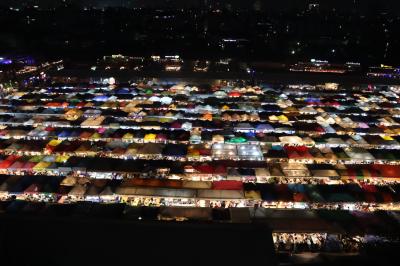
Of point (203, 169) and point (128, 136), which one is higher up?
point (128, 136)

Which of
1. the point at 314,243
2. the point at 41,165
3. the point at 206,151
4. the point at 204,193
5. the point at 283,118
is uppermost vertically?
the point at 283,118

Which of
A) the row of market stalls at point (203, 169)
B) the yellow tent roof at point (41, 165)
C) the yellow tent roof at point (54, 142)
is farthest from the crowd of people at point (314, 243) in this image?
the yellow tent roof at point (54, 142)

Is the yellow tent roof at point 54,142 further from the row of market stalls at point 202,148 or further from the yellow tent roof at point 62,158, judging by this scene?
the yellow tent roof at point 62,158

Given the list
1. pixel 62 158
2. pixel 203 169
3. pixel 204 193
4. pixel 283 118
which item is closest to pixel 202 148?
pixel 203 169

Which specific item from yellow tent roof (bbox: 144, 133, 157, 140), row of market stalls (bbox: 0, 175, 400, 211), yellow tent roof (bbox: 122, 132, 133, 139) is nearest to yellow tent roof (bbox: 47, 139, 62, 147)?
yellow tent roof (bbox: 122, 132, 133, 139)

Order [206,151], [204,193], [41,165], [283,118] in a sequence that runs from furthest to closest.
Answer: [283,118]
[206,151]
[41,165]
[204,193]

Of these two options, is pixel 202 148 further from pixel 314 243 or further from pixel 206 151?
pixel 314 243

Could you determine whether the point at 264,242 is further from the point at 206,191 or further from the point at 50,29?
the point at 50,29

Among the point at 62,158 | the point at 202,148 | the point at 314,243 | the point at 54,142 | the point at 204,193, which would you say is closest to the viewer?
the point at 314,243

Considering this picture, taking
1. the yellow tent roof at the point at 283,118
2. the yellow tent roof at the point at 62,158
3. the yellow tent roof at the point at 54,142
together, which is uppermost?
the yellow tent roof at the point at 283,118

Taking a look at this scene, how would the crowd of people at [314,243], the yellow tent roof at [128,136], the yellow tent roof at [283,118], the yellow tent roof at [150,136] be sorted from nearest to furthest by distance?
the crowd of people at [314,243]
the yellow tent roof at [150,136]
the yellow tent roof at [128,136]
the yellow tent roof at [283,118]

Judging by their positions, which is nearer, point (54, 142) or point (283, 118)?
point (54, 142)

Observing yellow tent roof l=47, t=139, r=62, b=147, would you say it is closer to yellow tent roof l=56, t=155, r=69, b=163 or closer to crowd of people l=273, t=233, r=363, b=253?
yellow tent roof l=56, t=155, r=69, b=163
